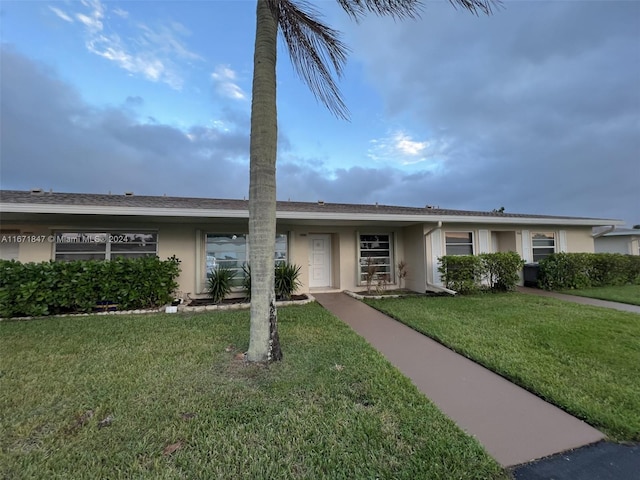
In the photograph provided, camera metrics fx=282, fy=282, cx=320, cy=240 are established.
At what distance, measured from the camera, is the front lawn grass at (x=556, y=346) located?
2.89 metres

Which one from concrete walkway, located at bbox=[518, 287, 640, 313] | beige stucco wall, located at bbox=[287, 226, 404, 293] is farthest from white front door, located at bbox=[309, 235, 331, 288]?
concrete walkway, located at bbox=[518, 287, 640, 313]

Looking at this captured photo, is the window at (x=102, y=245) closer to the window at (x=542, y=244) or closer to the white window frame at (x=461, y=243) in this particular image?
the white window frame at (x=461, y=243)

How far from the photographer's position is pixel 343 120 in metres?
4.88

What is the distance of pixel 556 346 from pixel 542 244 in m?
9.80

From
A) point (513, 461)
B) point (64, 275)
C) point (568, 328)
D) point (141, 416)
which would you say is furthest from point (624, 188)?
point (64, 275)

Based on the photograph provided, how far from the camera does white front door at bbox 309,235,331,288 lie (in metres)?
10.8

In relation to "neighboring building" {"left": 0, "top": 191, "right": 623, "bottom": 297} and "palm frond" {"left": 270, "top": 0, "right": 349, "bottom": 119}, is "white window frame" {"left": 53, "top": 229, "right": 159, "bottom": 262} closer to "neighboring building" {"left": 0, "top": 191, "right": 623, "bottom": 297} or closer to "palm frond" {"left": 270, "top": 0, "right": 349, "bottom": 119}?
"neighboring building" {"left": 0, "top": 191, "right": 623, "bottom": 297}

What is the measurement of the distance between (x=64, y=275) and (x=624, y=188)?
32937 mm

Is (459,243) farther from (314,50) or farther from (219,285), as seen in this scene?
(314,50)

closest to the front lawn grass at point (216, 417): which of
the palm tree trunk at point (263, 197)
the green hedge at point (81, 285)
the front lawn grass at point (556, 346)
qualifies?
the palm tree trunk at point (263, 197)

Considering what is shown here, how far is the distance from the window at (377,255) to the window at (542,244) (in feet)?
21.0

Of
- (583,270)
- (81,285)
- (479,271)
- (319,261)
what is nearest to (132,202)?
(81,285)

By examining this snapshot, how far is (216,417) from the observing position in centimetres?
259

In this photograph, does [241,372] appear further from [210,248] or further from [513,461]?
[210,248]
